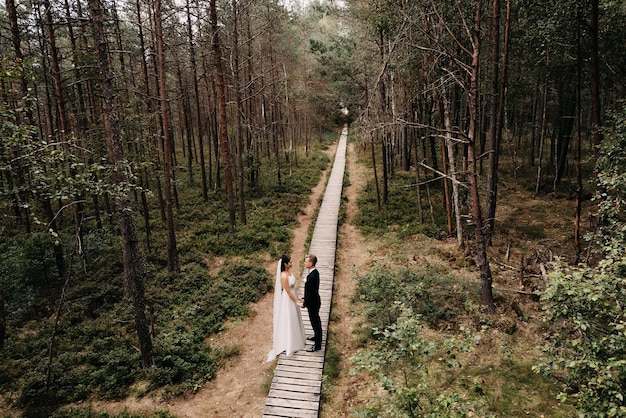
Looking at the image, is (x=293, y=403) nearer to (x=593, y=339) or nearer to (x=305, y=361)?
(x=305, y=361)

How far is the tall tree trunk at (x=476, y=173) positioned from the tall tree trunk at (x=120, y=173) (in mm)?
8035

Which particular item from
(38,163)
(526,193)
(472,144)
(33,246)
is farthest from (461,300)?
(33,246)

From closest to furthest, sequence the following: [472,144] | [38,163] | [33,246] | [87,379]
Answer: [38,163]
[87,379]
[472,144]
[33,246]

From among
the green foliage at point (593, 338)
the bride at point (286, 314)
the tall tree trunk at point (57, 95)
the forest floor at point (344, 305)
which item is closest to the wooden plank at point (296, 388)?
the forest floor at point (344, 305)

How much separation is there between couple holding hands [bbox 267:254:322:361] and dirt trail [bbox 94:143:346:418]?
929 millimetres

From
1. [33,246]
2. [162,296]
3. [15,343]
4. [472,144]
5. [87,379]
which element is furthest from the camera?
[33,246]

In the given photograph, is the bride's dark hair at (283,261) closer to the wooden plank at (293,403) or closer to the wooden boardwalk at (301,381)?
the wooden boardwalk at (301,381)

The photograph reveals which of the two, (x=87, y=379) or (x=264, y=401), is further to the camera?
(x=87, y=379)

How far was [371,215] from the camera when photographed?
18859mm

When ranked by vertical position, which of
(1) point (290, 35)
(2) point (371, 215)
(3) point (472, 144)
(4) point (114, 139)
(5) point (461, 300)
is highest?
(1) point (290, 35)

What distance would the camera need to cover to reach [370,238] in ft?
53.8

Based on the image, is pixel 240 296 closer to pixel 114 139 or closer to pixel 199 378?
pixel 199 378

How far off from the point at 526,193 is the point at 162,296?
67.7 ft

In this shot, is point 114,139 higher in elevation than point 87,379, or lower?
higher
